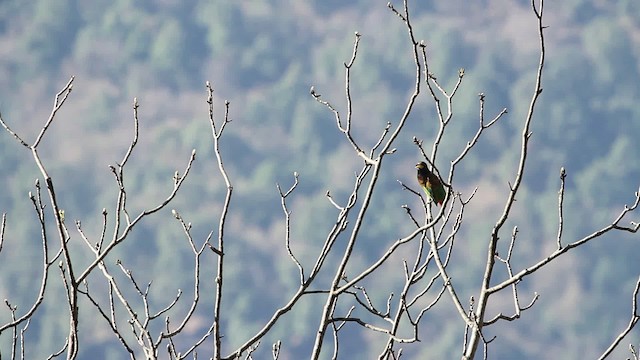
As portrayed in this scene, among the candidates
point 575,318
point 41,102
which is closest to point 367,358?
point 575,318

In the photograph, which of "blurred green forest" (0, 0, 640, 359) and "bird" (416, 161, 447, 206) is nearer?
"bird" (416, 161, 447, 206)

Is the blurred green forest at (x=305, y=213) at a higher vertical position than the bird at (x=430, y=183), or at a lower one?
higher

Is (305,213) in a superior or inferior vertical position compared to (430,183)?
superior

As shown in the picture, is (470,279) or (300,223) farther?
(300,223)

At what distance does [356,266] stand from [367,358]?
79.1ft

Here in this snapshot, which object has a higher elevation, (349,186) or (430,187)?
(349,186)

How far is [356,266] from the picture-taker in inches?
6599

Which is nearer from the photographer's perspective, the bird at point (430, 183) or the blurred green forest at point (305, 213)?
the bird at point (430, 183)

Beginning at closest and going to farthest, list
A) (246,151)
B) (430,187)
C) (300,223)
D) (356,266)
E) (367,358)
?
(430,187) < (367,358) < (356,266) < (300,223) < (246,151)

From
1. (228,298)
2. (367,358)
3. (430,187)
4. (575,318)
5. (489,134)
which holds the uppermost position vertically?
(489,134)

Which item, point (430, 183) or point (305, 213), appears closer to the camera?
point (430, 183)

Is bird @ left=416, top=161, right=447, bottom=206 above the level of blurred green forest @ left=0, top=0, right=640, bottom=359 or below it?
below

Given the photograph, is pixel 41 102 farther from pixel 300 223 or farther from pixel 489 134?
pixel 489 134

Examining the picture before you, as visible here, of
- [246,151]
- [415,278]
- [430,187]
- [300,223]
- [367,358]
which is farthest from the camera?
[246,151]
